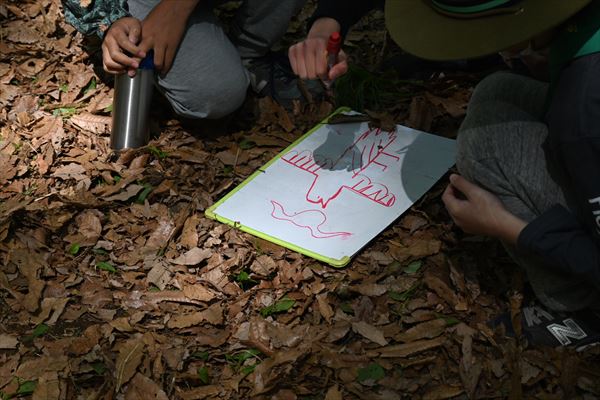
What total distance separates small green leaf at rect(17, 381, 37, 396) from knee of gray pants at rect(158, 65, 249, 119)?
1.02m

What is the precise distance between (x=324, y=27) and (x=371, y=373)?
2.74 ft

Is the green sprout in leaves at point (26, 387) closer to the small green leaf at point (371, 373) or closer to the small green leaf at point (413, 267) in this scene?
the small green leaf at point (371, 373)

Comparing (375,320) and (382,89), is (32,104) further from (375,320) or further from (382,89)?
(375,320)

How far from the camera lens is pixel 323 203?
82.7 inches

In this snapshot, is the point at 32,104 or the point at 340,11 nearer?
the point at 340,11

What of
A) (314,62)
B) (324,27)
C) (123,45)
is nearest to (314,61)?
(314,62)

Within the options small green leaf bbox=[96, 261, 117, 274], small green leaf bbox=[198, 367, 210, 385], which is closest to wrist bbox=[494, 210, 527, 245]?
small green leaf bbox=[198, 367, 210, 385]

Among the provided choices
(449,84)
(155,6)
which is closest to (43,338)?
(155,6)

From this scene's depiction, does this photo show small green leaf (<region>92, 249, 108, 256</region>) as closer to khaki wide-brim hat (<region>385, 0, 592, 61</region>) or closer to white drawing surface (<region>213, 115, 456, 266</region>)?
white drawing surface (<region>213, 115, 456, 266</region>)

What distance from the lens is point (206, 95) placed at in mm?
2352

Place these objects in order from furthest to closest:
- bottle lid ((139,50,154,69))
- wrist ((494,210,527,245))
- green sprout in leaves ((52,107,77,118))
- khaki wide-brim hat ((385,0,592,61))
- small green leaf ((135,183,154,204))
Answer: green sprout in leaves ((52,107,77,118))
bottle lid ((139,50,154,69))
small green leaf ((135,183,154,204))
wrist ((494,210,527,245))
khaki wide-brim hat ((385,0,592,61))

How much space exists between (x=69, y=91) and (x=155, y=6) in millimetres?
500

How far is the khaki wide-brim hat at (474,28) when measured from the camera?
1.29m

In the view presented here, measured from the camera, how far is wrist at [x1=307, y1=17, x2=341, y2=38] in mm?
1854
